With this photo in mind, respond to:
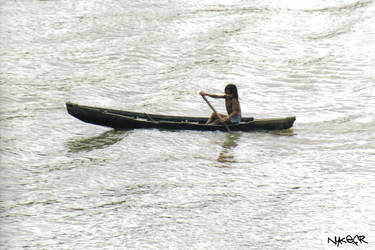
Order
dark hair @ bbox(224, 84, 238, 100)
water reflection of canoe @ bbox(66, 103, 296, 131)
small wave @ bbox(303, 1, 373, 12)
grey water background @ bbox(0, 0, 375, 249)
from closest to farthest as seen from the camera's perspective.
Answer: grey water background @ bbox(0, 0, 375, 249) < water reflection of canoe @ bbox(66, 103, 296, 131) < dark hair @ bbox(224, 84, 238, 100) < small wave @ bbox(303, 1, 373, 12)

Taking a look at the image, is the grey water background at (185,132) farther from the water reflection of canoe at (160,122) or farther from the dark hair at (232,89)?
the dark hair at (232,89)

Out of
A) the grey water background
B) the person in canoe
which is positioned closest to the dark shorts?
the person in canoe

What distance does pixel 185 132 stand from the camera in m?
12.8

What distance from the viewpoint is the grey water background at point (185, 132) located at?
9.26 metres

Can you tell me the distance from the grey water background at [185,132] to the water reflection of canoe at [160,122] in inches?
7.6

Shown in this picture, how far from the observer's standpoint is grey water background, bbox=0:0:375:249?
9.26 m

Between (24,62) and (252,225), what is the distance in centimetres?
1037

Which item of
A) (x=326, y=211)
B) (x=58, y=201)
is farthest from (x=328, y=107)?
(x=58, y=201)

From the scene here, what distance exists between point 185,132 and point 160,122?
54 cm

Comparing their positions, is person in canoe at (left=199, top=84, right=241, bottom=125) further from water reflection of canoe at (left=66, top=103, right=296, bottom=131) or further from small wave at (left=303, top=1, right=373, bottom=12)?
small wave at (left=303, top=1, right=373, bottom=12)

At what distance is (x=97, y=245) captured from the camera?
8.70 m

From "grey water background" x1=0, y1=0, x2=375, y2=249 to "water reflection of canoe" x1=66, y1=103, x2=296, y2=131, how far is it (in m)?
0.19

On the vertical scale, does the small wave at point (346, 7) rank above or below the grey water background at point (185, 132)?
above

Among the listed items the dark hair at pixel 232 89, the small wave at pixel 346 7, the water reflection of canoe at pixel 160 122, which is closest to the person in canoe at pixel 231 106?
the dark hair at pixel 232 89
